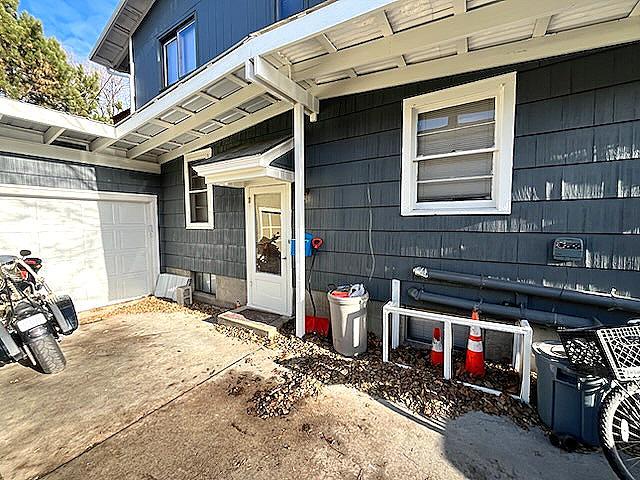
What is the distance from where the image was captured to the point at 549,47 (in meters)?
2.60

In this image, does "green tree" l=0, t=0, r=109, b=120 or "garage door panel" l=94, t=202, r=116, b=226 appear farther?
"green tree" l=0, t=0, r=109, b=120

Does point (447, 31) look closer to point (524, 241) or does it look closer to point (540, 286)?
point (524, 241)

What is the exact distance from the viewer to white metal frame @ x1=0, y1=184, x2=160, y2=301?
4723 mm

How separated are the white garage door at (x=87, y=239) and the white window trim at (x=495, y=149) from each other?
5.69 metres

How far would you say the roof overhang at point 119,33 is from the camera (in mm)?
6297

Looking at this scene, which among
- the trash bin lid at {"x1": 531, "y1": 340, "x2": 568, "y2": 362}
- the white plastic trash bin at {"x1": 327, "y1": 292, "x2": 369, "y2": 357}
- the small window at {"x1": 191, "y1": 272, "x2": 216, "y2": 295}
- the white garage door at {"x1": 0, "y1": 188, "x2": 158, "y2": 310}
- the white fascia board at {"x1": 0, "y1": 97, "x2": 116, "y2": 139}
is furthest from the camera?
the small window at {"x1": 191, "y1": 272, "x2": 216, "y2": 295}

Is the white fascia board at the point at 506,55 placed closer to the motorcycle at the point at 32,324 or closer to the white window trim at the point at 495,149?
the white window trim at the point at 495,149

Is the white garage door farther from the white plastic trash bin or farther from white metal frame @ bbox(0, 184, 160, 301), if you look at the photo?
the white plastic trash bin

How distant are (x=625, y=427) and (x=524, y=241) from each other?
5.05 ft

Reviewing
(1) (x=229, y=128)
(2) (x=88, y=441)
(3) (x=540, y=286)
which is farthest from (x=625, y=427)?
(1) (x=229, y=128)


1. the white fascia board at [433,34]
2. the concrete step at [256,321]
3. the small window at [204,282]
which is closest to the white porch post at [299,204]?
the concrete step at [256,321]

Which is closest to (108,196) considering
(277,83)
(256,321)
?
(256,321)

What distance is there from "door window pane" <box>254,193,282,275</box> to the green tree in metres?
8.87

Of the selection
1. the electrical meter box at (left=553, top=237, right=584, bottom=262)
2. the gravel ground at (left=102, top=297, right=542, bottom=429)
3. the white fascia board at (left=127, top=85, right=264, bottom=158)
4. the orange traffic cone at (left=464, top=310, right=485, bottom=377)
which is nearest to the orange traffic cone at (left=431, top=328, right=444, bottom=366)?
the gravel ground at (left=102, top=297, right=542, bottom=429)
